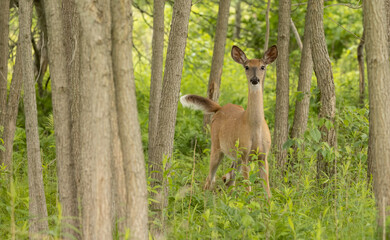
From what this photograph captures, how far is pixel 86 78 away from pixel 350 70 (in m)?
13.5

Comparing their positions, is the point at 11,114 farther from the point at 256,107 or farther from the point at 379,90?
the point at 379,90

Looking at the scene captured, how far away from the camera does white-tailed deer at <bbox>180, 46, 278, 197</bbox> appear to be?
679cm

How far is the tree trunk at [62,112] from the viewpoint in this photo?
3.86m

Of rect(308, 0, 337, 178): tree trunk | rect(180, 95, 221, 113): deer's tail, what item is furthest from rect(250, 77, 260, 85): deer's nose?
rect(180, 95, 221, 113): deer's tail

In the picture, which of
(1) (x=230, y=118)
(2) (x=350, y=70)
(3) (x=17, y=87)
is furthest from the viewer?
(2) (x=350, y=70)

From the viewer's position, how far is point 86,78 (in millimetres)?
3551

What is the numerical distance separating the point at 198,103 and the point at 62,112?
405cm

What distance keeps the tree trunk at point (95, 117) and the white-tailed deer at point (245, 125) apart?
114 inches

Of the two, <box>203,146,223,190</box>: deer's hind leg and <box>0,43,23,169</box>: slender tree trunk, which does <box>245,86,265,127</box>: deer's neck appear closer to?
<box>203,146,223,190</box>: deer's hind leg

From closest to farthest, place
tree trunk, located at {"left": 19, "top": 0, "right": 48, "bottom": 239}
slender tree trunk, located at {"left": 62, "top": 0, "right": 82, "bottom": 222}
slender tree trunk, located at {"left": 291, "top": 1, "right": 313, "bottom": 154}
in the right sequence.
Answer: slender tree trunk, located at {"left": 62, "top": 0, "right": 82, "bottom": 222}
tree trunk, located at {"left": 19, "top": 0, "right": 48, "bottom": 239}
slender tree trunk, located at {"left": 291, "top": 1, "right": 313, "bottom": 154}

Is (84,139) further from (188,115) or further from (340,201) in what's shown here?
(188,115)

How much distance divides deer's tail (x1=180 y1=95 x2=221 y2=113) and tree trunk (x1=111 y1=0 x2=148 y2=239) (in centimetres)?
397

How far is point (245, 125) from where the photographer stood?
6.92m

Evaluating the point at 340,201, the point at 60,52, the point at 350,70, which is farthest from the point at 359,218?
the point at 350,70
